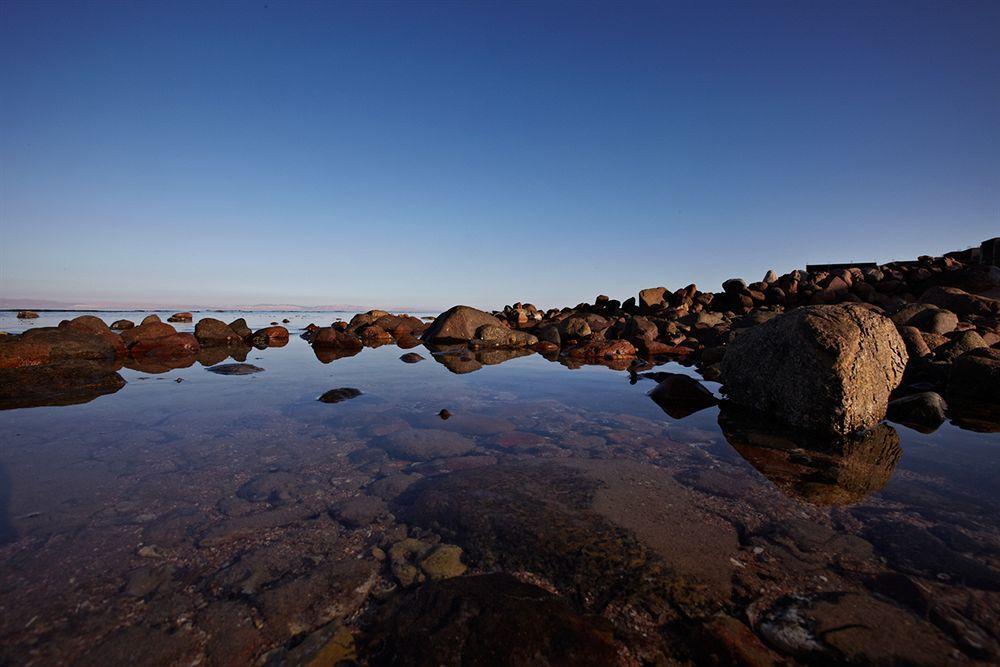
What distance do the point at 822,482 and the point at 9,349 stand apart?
557 inches

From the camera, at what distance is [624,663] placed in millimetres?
1895

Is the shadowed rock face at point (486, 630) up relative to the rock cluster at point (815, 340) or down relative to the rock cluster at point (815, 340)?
down

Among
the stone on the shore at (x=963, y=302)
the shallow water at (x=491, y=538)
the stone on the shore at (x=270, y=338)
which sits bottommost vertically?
the shallow water at (x=491, y=538)

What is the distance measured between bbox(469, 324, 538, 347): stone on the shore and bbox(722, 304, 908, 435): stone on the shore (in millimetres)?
12066

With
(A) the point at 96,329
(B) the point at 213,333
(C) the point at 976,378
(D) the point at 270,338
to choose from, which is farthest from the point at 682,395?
(B) the point at 213,333

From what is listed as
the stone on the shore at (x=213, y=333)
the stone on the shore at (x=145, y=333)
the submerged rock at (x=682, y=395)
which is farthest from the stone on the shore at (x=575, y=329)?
the stone on the shore at (x=145, y=333)

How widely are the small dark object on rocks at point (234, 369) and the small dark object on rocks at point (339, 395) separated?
3.76 metres

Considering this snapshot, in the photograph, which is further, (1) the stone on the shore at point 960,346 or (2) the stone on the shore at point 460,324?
(2) the stone on the shore at point 460,324

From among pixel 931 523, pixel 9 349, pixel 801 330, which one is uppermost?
pixel 801 330

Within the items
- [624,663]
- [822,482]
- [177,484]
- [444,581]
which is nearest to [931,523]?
[822,482]

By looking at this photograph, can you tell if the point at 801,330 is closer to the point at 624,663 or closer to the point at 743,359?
the point at 743,359

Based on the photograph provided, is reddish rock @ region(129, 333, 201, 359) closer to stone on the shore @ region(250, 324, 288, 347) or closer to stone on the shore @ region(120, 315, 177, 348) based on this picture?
stone on the shore @ region(120, 315, 177, 348)

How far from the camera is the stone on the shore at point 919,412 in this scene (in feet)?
19.5

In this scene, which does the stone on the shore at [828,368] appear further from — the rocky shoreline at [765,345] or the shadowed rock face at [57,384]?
the shadowed rock face at [57,384]
